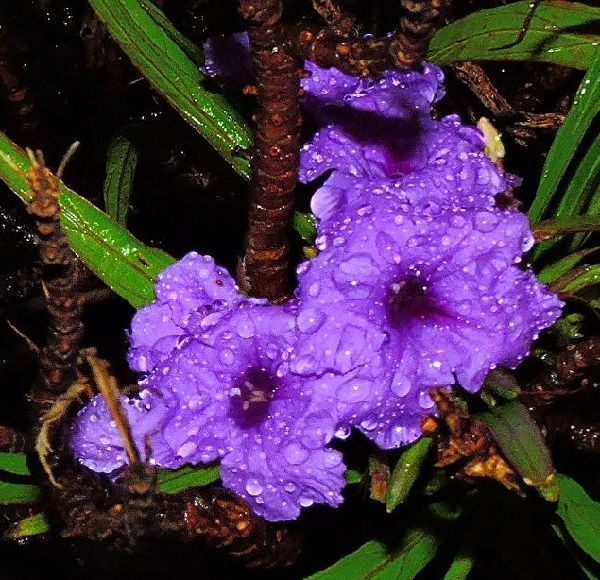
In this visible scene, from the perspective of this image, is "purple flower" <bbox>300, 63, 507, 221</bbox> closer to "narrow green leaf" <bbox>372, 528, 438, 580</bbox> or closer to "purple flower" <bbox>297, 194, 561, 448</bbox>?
"purple flower" <bbox>297, 194, 561, 448</bbox>

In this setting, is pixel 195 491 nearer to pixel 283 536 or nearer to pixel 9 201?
pixel 283 536

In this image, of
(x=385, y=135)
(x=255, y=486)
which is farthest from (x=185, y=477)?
(x=385, y=135)

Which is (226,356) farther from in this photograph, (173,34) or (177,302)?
(173,34)

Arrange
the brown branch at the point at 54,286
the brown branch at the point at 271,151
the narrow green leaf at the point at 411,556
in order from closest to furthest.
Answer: the brown branch at the point at 54,286, the brown branch at the point at 271,151, the narrow green leaf at the point at 411,556

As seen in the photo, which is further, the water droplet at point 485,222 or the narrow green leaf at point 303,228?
the narrow green leaf at point 303,228

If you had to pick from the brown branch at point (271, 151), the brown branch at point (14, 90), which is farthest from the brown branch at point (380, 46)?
the brown branch at point (14, 90)

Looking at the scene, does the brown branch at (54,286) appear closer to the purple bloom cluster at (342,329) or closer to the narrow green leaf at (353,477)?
the purple bloom cluster at (342,329)

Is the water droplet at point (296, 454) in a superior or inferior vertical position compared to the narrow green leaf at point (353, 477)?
superior
